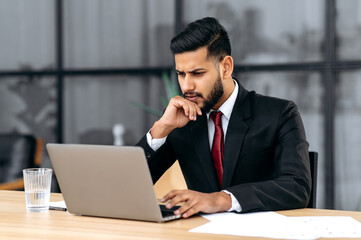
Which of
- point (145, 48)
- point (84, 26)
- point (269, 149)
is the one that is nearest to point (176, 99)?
point (269, 149)

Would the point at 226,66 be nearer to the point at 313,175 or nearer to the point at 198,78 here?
the point at 198,78

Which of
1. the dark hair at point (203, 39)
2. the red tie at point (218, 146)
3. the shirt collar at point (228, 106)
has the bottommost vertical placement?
the red tie at point (218, 146)

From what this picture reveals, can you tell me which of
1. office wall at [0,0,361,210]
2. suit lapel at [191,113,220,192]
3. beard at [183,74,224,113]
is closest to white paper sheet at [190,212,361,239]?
suit lapel at [191,113,220,192]

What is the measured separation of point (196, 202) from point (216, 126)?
598 mm

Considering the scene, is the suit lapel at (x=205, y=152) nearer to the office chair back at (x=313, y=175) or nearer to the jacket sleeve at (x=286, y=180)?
the jacket sleeve at (x=286, y=180)

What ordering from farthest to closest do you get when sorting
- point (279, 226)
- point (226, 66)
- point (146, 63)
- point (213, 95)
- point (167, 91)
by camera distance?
point (146, 63) < point (167, 91) < point (226, 66) < point (213, 95) < point (279, 226)

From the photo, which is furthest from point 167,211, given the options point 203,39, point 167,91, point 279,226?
point 167,91

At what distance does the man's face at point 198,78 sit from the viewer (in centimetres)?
212

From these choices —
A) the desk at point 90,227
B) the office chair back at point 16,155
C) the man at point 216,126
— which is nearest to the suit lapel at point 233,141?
the man at point 216,126

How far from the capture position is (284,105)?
219 cm

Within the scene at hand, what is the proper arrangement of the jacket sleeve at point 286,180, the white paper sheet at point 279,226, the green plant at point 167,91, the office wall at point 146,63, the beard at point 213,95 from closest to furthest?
the white paper sheet at point 279,226 → the jacket sleeve at point 286,180 → the beard at point 213,95 → the office wall at point 146,63 → the green plant at point 167,91

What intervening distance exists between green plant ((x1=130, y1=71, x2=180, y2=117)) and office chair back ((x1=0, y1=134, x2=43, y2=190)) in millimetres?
1140

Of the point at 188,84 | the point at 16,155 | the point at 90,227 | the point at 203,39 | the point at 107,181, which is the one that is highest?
the point at 203,39

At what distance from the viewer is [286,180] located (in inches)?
72.9
